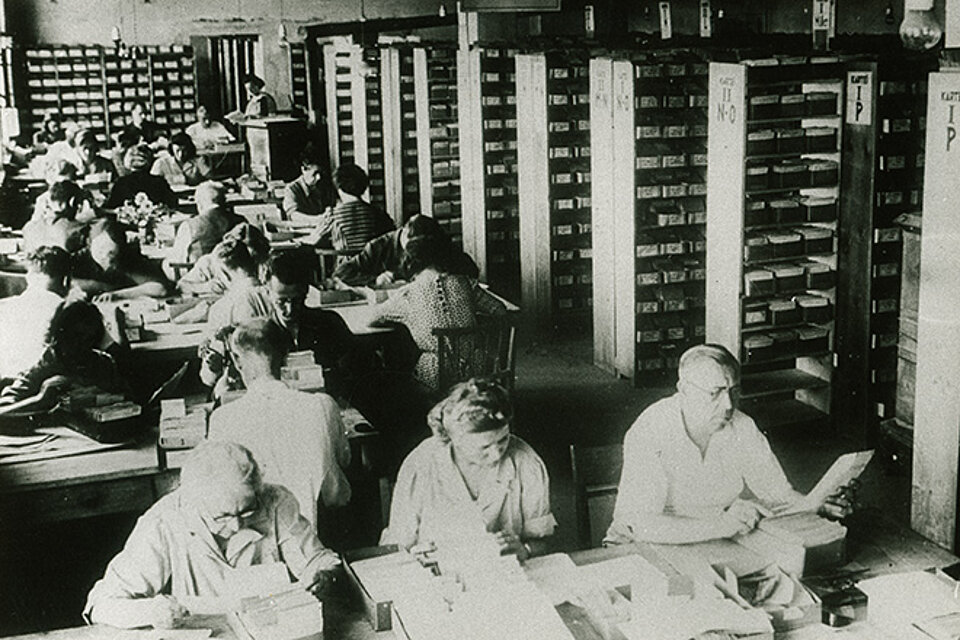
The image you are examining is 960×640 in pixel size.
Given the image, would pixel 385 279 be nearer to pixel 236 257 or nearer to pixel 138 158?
pixel 236 257

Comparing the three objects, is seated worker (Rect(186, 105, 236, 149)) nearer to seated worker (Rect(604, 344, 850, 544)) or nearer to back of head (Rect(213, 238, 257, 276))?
back of head (Rect(213, 238, 257, 276))

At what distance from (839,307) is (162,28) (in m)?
12.0

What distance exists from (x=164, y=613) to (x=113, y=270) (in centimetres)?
393

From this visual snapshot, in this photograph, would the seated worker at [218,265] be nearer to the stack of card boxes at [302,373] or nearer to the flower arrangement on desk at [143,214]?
the stack of card boxes at [302,373]

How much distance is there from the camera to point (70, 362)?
4.68 metres

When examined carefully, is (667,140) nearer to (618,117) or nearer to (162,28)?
(618,117)

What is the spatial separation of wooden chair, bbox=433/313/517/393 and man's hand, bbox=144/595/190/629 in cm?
261

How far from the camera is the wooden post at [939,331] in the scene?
468cm

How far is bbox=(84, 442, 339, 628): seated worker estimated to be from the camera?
3.14 m

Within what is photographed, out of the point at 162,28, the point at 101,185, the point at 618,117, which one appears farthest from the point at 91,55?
the point at 618,117

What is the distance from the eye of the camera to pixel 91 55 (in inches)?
618

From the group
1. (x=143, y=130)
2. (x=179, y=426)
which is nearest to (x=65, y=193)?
(x=179, y=426)

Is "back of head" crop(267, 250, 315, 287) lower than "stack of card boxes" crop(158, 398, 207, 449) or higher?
higher

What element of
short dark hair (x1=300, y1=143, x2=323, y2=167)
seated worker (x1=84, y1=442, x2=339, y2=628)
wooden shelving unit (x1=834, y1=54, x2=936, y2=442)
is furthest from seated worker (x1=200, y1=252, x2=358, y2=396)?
short dark hair (x1=300, y1=143, x2=323, y2=167)
